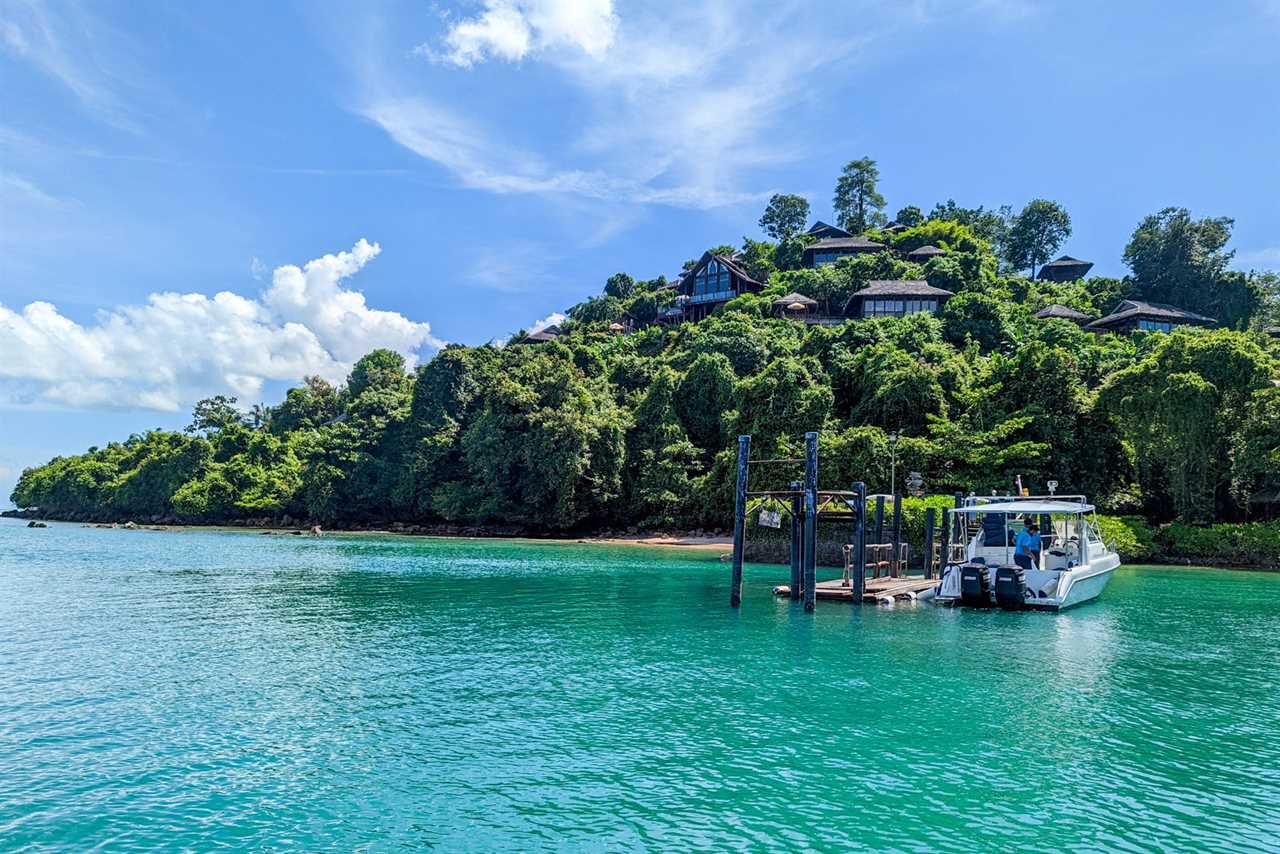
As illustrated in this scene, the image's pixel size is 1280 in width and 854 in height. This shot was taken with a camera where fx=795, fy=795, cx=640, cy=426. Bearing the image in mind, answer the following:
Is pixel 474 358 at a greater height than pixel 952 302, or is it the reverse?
pixel 952 302

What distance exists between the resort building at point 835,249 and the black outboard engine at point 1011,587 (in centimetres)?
7733

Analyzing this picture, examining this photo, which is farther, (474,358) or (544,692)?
(474,358)

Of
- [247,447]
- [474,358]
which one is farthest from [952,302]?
[247,447]

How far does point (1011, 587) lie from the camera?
2508 cm

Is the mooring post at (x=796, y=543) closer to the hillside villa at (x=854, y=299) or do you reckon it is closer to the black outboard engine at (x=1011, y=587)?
the black outboard engine at (x=1011, y=587)

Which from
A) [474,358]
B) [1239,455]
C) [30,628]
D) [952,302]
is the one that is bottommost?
Result: [30,628]

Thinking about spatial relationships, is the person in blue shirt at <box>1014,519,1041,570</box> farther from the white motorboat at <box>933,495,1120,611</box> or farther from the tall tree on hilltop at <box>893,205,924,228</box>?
the tall tree on hilltop at <box>893,205,924,228</box>

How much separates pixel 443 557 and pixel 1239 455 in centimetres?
4282

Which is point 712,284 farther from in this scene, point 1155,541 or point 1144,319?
point 1155,541

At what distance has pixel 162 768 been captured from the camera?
10773 millimetres

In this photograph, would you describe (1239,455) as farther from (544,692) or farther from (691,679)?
(544,692)

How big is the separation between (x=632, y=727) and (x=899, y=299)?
69.9 metres

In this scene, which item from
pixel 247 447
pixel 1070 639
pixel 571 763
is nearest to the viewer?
pixel 571 763

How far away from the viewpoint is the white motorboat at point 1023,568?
25.3 m
